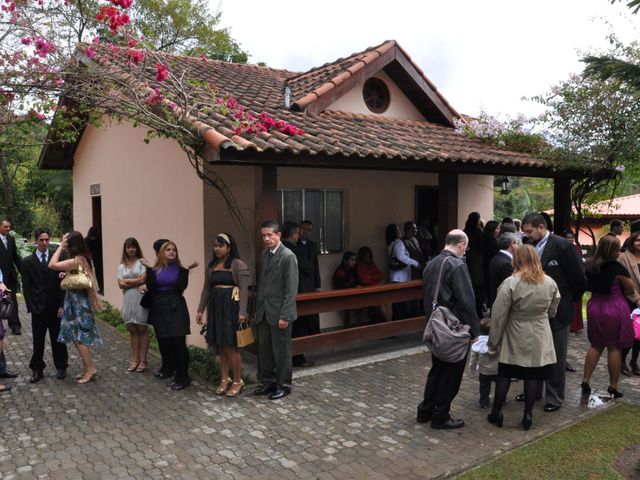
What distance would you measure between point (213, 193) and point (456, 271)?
402 centimetres

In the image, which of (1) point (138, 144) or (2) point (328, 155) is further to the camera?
(1) point (138, 144)

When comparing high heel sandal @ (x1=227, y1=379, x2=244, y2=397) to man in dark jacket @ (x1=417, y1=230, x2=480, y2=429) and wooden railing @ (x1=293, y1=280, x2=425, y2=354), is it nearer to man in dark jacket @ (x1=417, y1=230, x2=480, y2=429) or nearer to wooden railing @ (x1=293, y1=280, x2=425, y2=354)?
wooden railing @ (x1=293, y1=280, x2=425, y2=354)

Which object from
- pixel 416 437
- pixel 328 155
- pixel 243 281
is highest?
pixel 328 155

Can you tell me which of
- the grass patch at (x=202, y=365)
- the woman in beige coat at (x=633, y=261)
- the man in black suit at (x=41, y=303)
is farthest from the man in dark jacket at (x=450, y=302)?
the man in black suit at (x=41, y=303)

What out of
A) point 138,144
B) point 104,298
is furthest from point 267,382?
point 104,298

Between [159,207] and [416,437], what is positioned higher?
[159,207]

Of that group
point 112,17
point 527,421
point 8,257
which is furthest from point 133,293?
point 527,421

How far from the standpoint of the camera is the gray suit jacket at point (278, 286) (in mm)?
5965

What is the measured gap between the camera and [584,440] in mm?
4934

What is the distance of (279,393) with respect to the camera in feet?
20.1

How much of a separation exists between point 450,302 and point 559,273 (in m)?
1.35

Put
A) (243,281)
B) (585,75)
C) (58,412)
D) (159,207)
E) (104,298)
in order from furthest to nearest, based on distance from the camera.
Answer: (104,298) < (159,207) < (243,281) < (58,412) < (585,75)

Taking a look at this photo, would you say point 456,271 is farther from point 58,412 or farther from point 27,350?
point 27,350

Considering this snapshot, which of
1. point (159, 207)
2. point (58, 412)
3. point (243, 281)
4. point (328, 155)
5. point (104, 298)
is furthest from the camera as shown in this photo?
point (104, 298)
